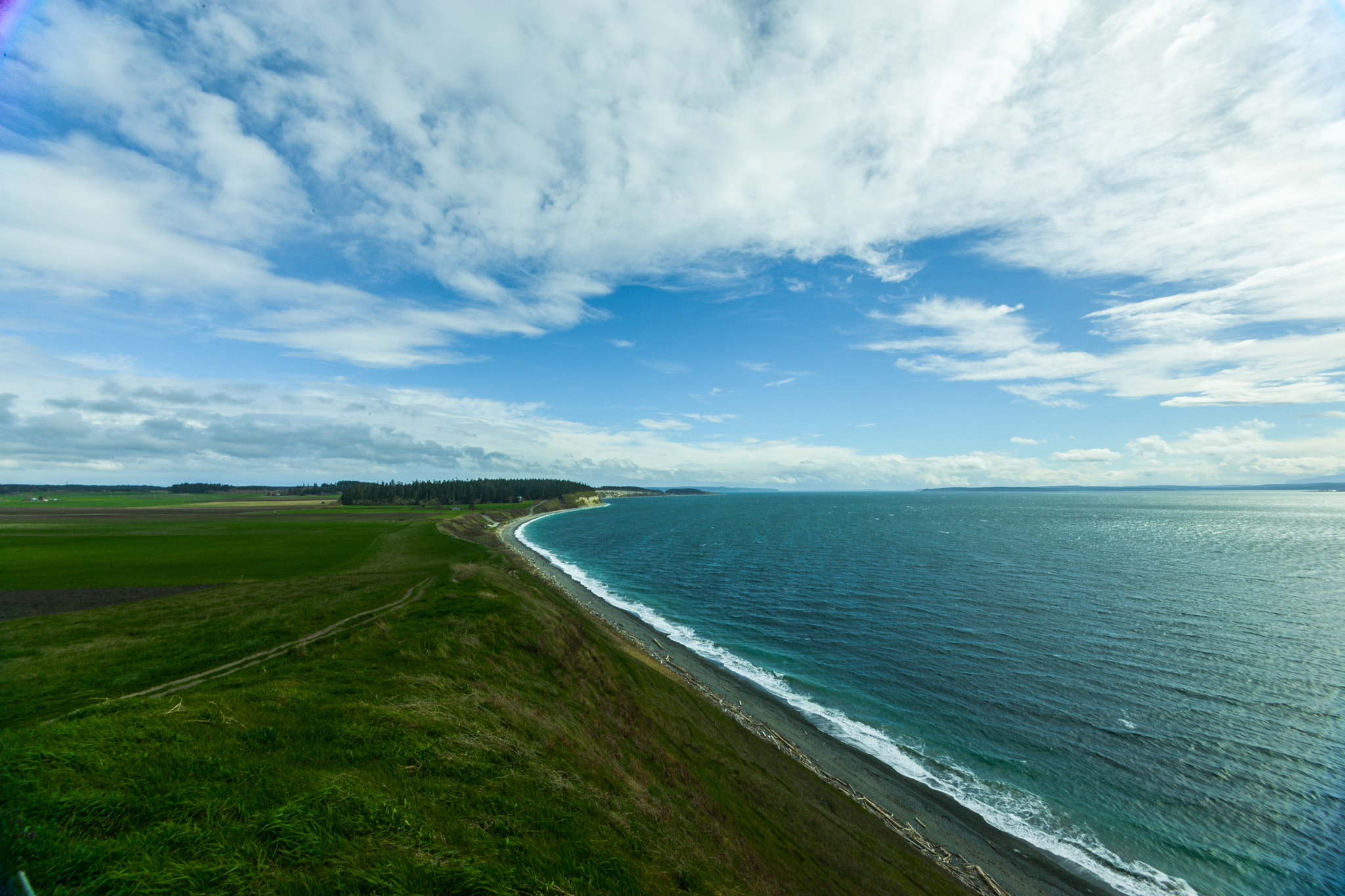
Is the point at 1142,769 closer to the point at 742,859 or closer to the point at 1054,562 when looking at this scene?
the point at 742,859

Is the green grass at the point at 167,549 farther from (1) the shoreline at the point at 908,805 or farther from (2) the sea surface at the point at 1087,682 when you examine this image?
(1) the shoreline at the point at 908,805

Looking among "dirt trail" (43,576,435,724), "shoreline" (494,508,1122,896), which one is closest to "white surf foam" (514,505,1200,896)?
"shoreline" (494,508,1122,896)

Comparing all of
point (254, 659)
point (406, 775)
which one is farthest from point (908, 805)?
point (254, 659)

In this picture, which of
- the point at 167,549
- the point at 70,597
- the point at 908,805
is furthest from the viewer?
the point at 167,549

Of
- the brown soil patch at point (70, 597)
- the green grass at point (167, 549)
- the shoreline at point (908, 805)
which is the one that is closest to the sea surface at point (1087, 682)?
the shoreline at point (908, 805)

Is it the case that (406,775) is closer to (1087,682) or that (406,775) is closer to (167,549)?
(1087,682)

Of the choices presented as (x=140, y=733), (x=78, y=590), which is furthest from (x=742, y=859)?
(x=78, y=590)

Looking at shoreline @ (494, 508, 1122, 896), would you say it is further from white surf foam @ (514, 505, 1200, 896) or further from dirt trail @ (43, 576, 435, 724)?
dirt trail @ (43, 576, 435, 724)
